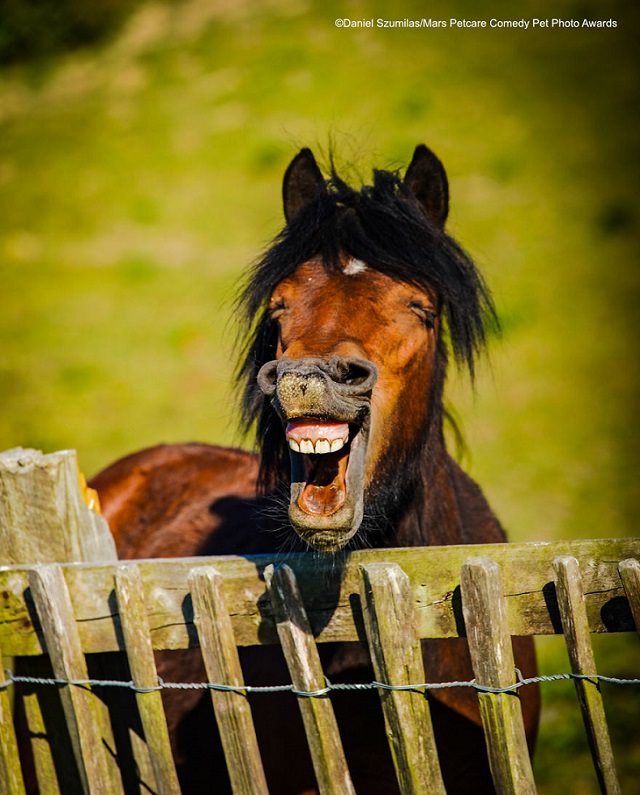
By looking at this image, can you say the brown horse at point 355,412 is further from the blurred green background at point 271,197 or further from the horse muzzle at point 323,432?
the blurred green background at point 271,197

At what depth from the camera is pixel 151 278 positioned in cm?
1680

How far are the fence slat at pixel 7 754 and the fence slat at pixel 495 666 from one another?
5.44 ft

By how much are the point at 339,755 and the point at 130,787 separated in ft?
3.41

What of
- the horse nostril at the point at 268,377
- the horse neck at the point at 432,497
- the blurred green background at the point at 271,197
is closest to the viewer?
the horse nostril at the point at 268,377

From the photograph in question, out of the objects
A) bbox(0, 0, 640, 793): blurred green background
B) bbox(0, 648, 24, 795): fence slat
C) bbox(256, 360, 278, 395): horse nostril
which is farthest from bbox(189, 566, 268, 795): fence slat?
bbox(0, 0, 640, 793): blurred green background

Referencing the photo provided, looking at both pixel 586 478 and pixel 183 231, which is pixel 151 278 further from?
pixel 586 478

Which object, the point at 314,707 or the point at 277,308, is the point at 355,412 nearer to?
the point at 277,308

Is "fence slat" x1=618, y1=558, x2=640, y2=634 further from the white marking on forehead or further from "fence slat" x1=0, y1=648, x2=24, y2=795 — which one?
"fence slat" x1=0, y1=648, x2=24, y2=795

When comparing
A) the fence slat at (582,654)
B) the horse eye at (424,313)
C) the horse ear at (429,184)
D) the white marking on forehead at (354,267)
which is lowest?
the fence slat at (582,654)

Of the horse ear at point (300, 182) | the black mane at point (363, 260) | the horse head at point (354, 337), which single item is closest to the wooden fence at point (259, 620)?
the horse head at point (354, 337)

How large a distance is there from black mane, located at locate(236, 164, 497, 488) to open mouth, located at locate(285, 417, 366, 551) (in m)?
0.51

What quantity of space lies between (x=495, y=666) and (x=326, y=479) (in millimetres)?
723

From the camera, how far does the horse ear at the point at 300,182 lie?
3518 mm

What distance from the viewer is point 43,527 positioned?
302cm
